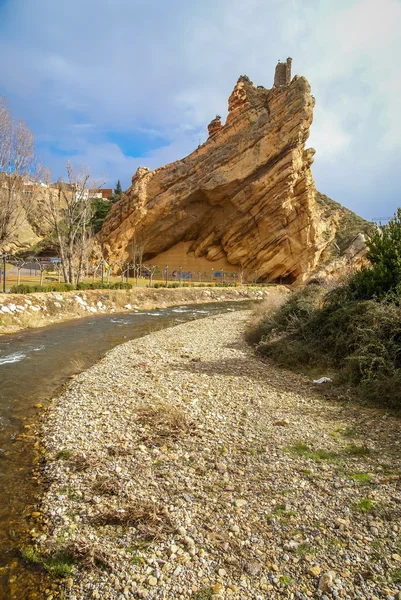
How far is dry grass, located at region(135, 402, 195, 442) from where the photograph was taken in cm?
739

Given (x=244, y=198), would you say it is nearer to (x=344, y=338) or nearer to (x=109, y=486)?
(x=344, y=338)

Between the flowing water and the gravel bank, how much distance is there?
0.31m

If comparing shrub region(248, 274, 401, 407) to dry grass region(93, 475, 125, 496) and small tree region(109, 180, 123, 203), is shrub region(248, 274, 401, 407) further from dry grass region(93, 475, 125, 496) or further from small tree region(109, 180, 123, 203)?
small tree region(109, 180, 123, 203)

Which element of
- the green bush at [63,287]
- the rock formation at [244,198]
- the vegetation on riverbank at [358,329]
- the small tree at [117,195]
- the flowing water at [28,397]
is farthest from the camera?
the small tree at [117,195]

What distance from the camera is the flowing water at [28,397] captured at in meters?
4.30

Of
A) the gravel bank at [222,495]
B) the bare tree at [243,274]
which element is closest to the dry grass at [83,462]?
the gravel bank at [222,495]

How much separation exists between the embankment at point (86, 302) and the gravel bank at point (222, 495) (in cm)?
1318

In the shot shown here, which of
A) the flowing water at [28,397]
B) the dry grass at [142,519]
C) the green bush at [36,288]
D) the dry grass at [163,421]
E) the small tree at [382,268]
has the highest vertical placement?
the small tree at [382,268]

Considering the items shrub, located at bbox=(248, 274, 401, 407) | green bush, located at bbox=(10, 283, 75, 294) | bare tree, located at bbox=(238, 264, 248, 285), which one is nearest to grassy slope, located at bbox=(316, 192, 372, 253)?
bare tree, located at bbox=(238, 264, 248, 285)

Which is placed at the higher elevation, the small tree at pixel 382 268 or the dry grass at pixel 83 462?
the small tree at pixel 382 268

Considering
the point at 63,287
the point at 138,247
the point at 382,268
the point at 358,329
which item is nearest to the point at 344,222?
the point at 138,247

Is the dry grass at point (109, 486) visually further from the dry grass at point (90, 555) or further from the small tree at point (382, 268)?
the small tree at point (382, 268)

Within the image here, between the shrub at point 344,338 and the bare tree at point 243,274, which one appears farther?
the bare tree at point 243,274

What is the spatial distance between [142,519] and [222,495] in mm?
1232
